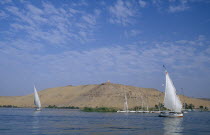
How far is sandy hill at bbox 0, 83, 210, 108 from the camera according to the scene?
120562 mm

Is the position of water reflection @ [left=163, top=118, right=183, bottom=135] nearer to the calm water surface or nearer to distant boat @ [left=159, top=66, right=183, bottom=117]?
the calm water surface

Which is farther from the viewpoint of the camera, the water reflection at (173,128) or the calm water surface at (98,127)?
the water reflection at (173,128)

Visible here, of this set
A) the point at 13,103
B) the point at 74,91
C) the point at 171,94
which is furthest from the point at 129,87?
the point at 171,94

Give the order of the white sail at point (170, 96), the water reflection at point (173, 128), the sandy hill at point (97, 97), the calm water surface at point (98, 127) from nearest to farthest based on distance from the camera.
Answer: the calm water surface at point (98, 127)
the water reflection at point (173, 128)
the white sail at point (170, 96)
the sandy hill at point (97, 97)

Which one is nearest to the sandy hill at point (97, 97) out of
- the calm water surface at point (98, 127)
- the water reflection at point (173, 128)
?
A: the calm water surface at point (98, 127)

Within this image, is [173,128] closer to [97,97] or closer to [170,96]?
[170,96]

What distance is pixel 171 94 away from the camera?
49344 millimetres

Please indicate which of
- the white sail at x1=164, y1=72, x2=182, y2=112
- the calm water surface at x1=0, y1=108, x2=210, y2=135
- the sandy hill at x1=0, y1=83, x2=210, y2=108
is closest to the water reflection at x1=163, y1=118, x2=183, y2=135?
the calm water surface at x1=0, y1=108, x2=210, y2=135

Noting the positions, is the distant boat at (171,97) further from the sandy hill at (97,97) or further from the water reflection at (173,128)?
the sandy hill at (97,97)

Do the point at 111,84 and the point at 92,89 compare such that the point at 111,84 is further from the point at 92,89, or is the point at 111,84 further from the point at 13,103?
the point at 13,103

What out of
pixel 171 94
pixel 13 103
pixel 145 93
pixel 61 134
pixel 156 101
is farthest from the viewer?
pixel 13 103

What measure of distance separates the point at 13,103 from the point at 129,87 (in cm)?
5863

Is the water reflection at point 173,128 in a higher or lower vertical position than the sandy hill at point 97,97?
lower

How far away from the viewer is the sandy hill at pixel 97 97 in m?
121
